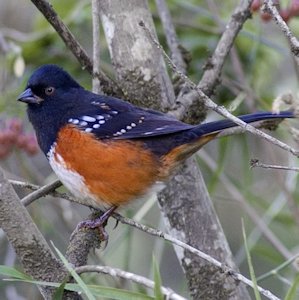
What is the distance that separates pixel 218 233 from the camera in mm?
2869

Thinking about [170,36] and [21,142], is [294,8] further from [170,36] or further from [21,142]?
[21,142]

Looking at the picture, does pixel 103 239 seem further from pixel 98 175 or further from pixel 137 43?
pixel 137 43

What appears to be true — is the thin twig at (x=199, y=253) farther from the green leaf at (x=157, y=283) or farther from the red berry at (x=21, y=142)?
the red berry at (x=21, y=142)

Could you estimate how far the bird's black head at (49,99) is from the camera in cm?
297

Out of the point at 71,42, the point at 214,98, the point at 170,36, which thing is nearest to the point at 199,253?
the point at 71,42

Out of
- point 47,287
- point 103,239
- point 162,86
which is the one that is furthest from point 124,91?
point 47,287

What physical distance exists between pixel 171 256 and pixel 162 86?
84.0 inches

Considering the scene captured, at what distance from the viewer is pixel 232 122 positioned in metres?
2.62

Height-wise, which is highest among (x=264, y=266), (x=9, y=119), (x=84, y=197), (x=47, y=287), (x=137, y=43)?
(x=137, y=43)

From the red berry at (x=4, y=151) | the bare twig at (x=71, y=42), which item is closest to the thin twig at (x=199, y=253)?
the bare twig at (x=71, y=42)

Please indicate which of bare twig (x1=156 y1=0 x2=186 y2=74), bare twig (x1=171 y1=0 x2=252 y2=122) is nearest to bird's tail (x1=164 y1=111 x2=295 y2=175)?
bare twig (x1=171 y1=0 x2=252 y2=122)

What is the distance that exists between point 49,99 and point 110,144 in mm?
352

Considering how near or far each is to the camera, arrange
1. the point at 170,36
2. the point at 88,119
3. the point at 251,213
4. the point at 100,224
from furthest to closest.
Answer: the point at 251,213 < the point at 170,36 < the point at 88,119 < the point at 100,224

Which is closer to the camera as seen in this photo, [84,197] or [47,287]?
[47,287]
